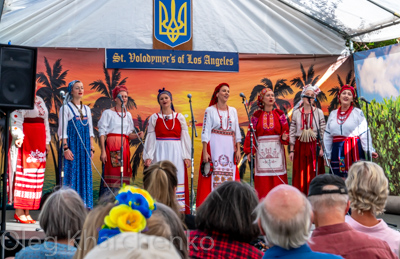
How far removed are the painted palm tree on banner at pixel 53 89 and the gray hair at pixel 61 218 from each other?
5.46 meters

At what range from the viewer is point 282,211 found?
174 centimetres

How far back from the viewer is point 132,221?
140cm

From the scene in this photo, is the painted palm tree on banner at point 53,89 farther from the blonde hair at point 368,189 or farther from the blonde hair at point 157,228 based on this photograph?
the blonde hair at point 157,228

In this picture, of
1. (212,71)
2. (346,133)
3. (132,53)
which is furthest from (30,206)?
(346,133)

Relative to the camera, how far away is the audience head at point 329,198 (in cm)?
230

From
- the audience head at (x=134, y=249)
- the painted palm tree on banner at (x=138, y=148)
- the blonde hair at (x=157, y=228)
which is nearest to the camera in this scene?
the audience head at (x=134, y=249)

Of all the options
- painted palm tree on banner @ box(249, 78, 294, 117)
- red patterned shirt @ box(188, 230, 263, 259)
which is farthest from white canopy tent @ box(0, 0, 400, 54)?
red patterned shirt @ box(188, 230, 263, 259)

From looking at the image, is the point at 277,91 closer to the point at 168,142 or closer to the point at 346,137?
the point at 346,137

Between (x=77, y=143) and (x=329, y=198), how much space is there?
4.67 m

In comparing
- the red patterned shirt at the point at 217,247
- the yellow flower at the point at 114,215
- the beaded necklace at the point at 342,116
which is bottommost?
the red patterned shirt at the point at 217,247

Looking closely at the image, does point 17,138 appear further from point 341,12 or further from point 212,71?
point 341,12

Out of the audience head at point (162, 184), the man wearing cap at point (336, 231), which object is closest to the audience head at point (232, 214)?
the man wearing cap at point (336, 231)

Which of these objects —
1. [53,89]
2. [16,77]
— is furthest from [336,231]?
[53,89]

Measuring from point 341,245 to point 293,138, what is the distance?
4985mm
